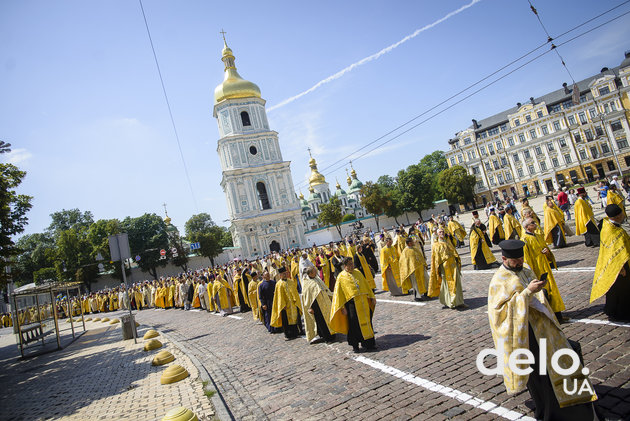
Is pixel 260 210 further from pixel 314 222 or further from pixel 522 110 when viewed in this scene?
pixel 522 110

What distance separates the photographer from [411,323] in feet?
24.3

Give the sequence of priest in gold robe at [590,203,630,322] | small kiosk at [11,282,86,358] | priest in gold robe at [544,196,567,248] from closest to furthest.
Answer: priest in gold robe at [590,203,630,322] < priest in gold robe at [544,196,567,248] < small kiosk at [11,282,86,358]

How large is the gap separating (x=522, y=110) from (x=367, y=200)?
29747mm

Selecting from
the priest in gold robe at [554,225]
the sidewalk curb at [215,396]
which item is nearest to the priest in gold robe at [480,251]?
the priest in gold robe at [554,225]

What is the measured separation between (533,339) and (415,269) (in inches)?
230

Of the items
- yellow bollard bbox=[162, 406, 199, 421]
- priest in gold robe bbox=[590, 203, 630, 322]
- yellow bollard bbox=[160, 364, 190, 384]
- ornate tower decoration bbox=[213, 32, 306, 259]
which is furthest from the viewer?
ornate tower decoration bbox=[213, 32, 306, 259]

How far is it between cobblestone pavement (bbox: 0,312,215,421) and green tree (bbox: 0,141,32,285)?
3.42 metres

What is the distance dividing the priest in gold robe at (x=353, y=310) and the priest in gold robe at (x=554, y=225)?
835cm

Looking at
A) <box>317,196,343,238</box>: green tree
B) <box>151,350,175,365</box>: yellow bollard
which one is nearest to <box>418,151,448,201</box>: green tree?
<box>317,196,343,238</box>: green tree

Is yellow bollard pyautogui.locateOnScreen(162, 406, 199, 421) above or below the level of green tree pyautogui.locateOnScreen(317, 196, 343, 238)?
below

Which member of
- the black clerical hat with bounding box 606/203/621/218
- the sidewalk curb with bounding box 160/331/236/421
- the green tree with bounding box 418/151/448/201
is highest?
the green tree with bounding box 418/151/448/201

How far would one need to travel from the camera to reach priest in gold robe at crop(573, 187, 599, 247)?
34.9 ft

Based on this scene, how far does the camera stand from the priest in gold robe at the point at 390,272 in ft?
36.5

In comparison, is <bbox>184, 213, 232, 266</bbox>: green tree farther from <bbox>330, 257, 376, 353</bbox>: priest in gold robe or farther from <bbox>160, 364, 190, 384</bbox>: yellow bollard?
<bbox>330, 257, 376, 353</bbox>: priest in gold robe
